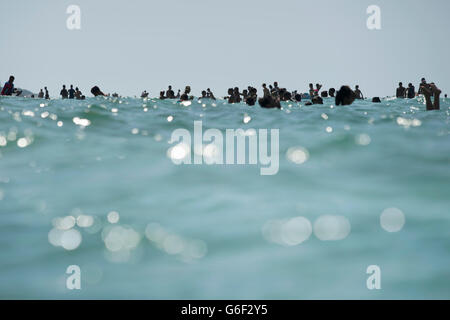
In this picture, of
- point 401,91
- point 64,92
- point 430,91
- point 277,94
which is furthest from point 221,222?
point 401,91

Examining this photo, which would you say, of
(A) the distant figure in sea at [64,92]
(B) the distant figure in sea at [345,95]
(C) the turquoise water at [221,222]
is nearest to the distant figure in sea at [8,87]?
(A) the distant figure in sea at [64,92]

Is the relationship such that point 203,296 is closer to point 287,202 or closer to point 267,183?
point 287,202

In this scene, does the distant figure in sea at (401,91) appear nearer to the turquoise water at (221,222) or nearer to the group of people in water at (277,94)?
the group of people in water at (277,94)

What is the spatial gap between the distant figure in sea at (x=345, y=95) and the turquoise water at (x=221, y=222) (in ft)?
33.4

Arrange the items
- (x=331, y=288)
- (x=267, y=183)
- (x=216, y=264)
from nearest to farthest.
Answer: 1. (x=331, y=288)
2. (x=216, y=264)
3. (x=267, y=183)

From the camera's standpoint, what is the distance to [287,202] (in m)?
5.11

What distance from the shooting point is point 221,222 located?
4547 millimetres

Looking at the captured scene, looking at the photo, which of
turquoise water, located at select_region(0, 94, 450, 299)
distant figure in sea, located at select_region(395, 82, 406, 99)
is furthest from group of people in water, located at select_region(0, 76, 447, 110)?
turquoise water, located at select_region(0, 94, 450, 299)

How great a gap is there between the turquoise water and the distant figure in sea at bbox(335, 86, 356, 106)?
10.2 metres

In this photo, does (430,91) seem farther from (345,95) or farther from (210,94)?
(210,94)

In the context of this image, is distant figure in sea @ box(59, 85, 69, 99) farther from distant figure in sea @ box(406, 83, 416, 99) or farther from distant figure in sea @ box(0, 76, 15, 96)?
distant figure in sea @ box(406, 83, 416, 99)

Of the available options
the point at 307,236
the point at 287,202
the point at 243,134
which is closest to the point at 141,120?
the point at 243,134
